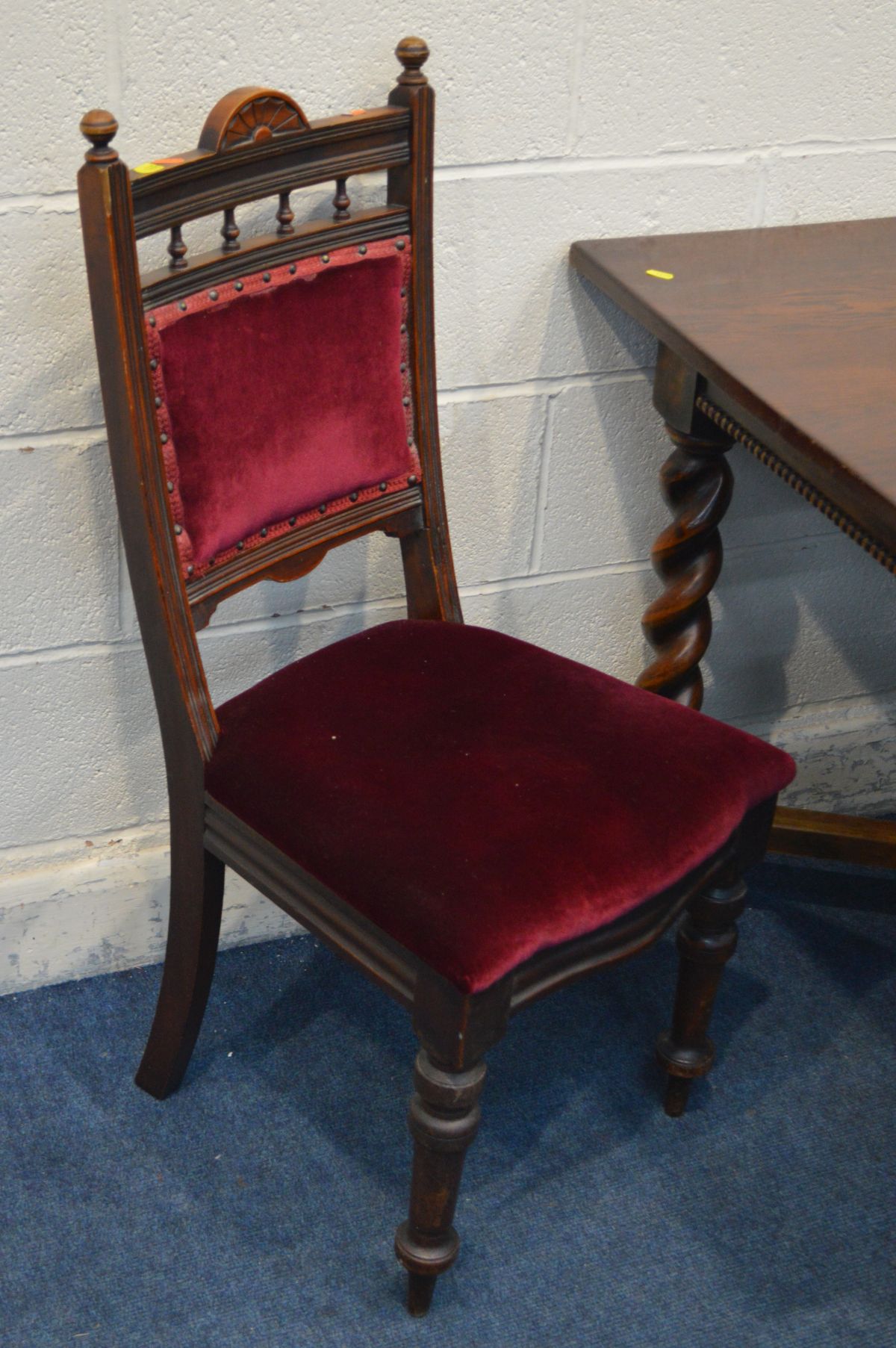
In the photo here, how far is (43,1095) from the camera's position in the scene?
155cm

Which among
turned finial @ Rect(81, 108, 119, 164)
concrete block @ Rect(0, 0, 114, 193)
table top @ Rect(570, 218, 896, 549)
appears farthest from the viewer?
concrete block @ Rect(0, 0, 114, 193)

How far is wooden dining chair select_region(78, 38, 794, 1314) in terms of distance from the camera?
1.13 metres

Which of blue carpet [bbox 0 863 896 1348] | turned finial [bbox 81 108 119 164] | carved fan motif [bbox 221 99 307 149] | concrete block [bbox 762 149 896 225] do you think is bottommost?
blue carpet [bbox 0 863 896 1348]

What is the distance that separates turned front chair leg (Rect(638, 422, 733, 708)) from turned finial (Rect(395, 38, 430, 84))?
0.45 metres

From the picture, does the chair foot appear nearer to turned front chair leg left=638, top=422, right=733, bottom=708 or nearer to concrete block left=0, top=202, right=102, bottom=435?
concrete block left=0, top=202, right=102, bottom=435

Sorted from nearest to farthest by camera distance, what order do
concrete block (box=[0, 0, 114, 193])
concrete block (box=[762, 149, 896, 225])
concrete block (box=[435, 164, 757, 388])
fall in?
concrete block (box=[0, 0, 114, 193]) < concrete block (box=[435, 164, 757, 388]) < concrete block (box=[762, 149, 896, 225])

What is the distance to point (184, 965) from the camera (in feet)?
4.69

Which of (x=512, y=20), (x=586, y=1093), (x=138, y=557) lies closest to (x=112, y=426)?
(x=138, y=557)

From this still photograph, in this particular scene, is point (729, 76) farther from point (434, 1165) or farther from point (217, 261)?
point (434, 1165)

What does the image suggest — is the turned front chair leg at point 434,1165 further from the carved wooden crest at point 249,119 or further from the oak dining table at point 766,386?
the carved wooden crest at point 249,119

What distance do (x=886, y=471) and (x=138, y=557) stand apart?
24.1 inches

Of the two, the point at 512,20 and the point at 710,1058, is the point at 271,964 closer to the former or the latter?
the point at 710,1058

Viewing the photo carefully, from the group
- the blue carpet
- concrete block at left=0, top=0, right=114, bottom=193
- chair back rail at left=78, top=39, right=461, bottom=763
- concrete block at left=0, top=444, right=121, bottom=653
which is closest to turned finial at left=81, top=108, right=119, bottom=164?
chair back rail at left=78, top=39, right=461, bottom=763

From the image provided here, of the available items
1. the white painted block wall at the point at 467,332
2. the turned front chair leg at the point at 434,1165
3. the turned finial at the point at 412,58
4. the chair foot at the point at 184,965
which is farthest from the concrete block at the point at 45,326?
the turned front chair leg at the point at 434,1165
